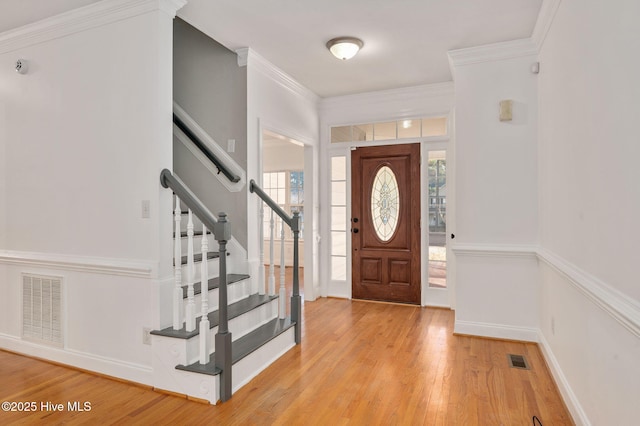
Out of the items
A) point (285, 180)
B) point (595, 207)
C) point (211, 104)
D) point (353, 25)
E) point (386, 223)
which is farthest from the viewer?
point (285, 180)

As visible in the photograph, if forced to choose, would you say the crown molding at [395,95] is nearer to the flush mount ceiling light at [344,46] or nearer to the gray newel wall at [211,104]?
the flush mount ceiling light at [344,46]

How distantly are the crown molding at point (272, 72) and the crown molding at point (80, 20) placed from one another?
1.01 metres

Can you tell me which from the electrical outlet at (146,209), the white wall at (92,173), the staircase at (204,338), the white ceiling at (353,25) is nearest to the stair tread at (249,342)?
the staircase at (204,338)

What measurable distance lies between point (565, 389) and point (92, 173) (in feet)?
11.8

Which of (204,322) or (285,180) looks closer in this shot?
(204,322)

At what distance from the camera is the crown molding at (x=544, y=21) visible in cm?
274

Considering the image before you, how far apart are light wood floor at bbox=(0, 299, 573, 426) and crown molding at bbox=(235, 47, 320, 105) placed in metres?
2.74

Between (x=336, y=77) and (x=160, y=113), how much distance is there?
94.9 inches

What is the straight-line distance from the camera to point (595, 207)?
1.89 metres

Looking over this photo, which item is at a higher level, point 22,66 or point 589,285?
point 22,66

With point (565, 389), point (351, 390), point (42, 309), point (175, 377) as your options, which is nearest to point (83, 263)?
point (42, 309)

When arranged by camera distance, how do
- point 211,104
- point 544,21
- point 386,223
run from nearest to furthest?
1. point 544,21
2. point 211,104
3. point 386,223

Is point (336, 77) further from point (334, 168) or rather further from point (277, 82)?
point (334, 168)

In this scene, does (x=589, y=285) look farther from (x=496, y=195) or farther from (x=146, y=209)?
(x=146, y=209)
